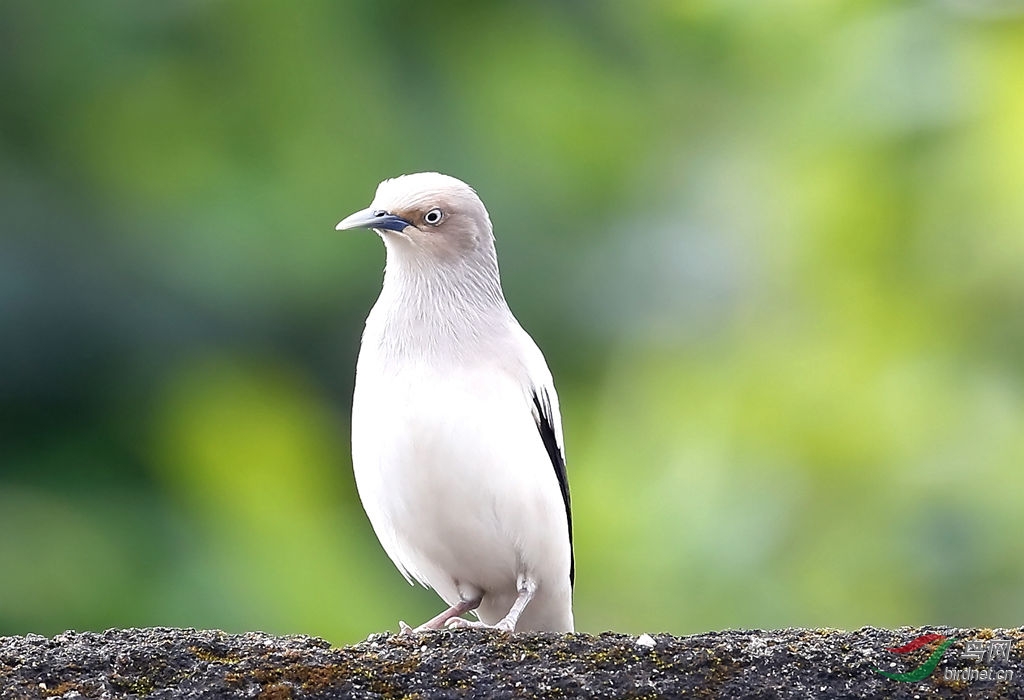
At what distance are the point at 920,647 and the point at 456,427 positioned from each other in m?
1.45

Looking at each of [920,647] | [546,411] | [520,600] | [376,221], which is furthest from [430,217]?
[920,647]

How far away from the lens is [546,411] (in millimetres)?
4227

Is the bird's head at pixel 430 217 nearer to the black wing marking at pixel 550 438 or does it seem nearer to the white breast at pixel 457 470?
the white breast at pixel 457 470


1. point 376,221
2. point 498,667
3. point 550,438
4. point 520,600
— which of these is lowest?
point 498,667

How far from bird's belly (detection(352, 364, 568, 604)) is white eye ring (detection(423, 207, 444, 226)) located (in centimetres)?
51

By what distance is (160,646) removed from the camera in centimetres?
282

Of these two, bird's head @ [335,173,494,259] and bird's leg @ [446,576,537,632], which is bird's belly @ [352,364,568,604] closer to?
bird's leg @ [446,576,537,632]

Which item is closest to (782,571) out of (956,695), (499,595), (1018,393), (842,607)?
(842,607)

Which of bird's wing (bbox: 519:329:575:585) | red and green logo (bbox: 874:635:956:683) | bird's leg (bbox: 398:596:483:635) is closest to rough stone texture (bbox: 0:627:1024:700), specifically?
red and green logo (bbox: 874:635:956:683)

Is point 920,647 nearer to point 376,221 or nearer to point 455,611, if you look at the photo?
point 455,611

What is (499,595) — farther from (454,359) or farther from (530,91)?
(530,91)

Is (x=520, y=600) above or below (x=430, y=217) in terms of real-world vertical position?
below

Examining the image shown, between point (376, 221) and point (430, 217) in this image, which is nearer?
point (376, 221)

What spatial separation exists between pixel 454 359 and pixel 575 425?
3.82 m
